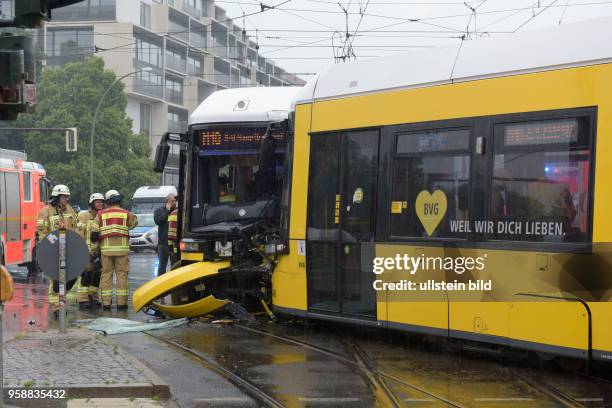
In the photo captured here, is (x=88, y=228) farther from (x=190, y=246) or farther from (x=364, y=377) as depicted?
(x=364, y=377)

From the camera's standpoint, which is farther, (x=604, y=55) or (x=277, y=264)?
(x=277, y=264)

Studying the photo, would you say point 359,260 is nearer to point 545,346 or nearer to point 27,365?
point 545,346

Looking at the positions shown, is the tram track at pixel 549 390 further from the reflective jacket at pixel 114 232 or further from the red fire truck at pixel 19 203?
the red fire truck at pixel 19 203

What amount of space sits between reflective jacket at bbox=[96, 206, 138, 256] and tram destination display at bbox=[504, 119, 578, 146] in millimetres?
6923

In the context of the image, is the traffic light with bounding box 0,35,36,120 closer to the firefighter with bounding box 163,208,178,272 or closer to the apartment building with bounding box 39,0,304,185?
the firefighter with bounding box 163,208,178,272

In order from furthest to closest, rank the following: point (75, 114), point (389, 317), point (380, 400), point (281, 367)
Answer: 1. point (75, 114)
2. point (389, 317)
3. point (281, 367)
4. point (380, 400)

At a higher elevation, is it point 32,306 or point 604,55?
point 604,55

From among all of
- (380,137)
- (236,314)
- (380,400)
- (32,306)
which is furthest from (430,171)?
(32,306)

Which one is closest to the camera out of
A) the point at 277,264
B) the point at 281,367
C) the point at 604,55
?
the point at 604,55

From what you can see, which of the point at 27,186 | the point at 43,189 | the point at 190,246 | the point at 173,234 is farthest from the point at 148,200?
the point at 190,246

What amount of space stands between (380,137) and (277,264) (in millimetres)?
2321

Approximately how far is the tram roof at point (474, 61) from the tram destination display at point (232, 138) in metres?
2.06

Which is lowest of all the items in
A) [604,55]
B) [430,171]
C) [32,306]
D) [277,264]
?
[32,306]

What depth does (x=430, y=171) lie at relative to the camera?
379 inches
